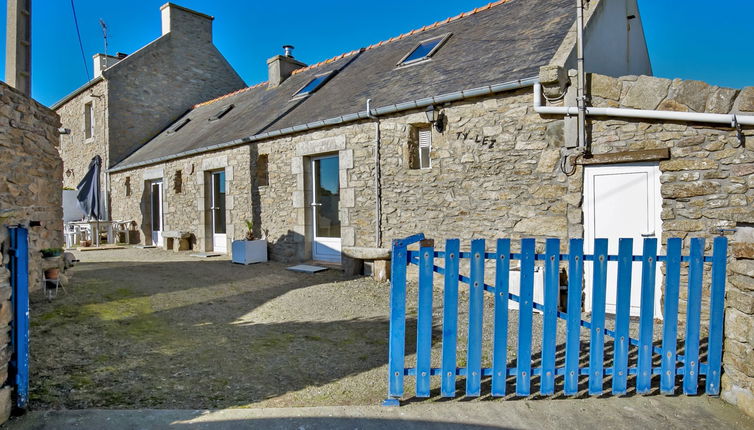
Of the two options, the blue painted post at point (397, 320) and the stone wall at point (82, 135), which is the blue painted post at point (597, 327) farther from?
the stone wall at point (82, 135)

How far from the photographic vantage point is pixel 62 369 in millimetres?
3389

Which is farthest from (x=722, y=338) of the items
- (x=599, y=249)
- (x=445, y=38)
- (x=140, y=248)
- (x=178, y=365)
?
Answer: (x=140, y=248)

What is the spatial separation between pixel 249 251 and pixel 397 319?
22.1 feet

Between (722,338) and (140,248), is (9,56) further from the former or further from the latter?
(722,338)

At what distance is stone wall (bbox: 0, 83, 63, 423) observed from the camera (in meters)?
5.06

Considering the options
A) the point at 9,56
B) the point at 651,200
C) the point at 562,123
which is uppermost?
the point at 9,56

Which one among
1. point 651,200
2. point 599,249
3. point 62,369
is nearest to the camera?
point 599,249

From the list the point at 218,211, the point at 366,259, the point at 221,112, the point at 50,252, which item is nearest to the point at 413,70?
the point at 366,259

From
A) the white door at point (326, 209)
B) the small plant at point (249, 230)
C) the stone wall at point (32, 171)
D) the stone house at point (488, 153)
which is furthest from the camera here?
the small plant at point (249, 230)

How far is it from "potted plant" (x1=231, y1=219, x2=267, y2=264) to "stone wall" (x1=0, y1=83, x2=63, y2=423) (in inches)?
125

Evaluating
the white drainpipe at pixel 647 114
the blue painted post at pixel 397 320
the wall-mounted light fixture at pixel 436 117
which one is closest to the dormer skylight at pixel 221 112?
the wall-mounted light fixture at pixel 436 117

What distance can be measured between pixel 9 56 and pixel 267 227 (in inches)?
193

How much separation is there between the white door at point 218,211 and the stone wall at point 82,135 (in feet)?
20.1

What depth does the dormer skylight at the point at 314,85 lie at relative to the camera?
1055 centimetres
